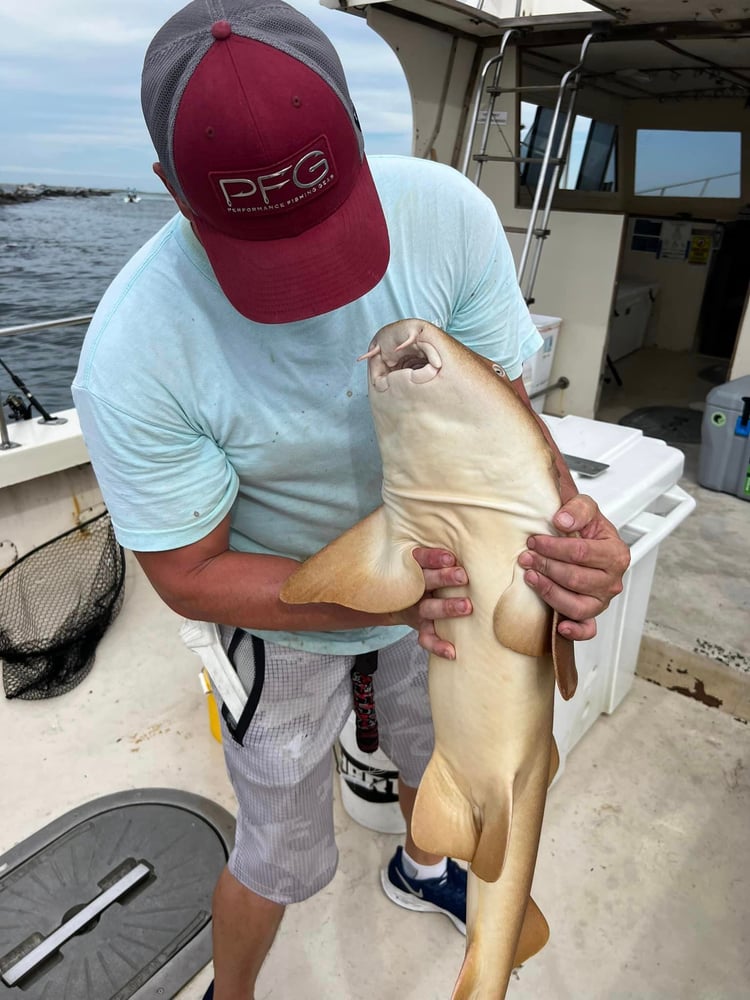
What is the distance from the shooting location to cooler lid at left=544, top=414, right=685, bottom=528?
7.43 feet

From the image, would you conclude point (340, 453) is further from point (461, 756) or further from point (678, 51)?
point (678, 51)

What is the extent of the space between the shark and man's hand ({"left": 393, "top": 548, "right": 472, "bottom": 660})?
0.6 inches

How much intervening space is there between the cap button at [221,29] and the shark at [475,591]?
0.43 m

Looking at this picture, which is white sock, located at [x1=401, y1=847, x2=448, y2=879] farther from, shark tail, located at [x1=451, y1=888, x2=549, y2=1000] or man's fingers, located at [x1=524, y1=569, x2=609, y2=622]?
man's fingers, located at [x1=524, y1=569, x2=609, y2=622]

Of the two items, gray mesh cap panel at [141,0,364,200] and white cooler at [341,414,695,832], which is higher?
gray mesh cap panel at [141,0,364,200]

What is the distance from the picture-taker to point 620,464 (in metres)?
2.50

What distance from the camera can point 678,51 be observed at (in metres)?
5.24

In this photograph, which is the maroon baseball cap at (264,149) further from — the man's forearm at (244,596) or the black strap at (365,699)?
the black strap at (365,699)

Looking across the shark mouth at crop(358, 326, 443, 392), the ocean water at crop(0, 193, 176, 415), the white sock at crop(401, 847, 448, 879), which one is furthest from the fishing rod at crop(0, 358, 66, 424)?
the ocean water at crop(0, 193, 176, 415)

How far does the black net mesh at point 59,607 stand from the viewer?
3.03 meters

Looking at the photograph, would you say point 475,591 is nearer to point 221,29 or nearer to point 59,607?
point 221,29

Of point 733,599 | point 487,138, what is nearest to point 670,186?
point 487,138

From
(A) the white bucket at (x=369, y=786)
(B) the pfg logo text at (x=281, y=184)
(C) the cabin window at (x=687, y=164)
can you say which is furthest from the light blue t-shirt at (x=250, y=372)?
(C) the cabin window at (x=687, y=164)

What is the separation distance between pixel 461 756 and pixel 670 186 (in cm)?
872
